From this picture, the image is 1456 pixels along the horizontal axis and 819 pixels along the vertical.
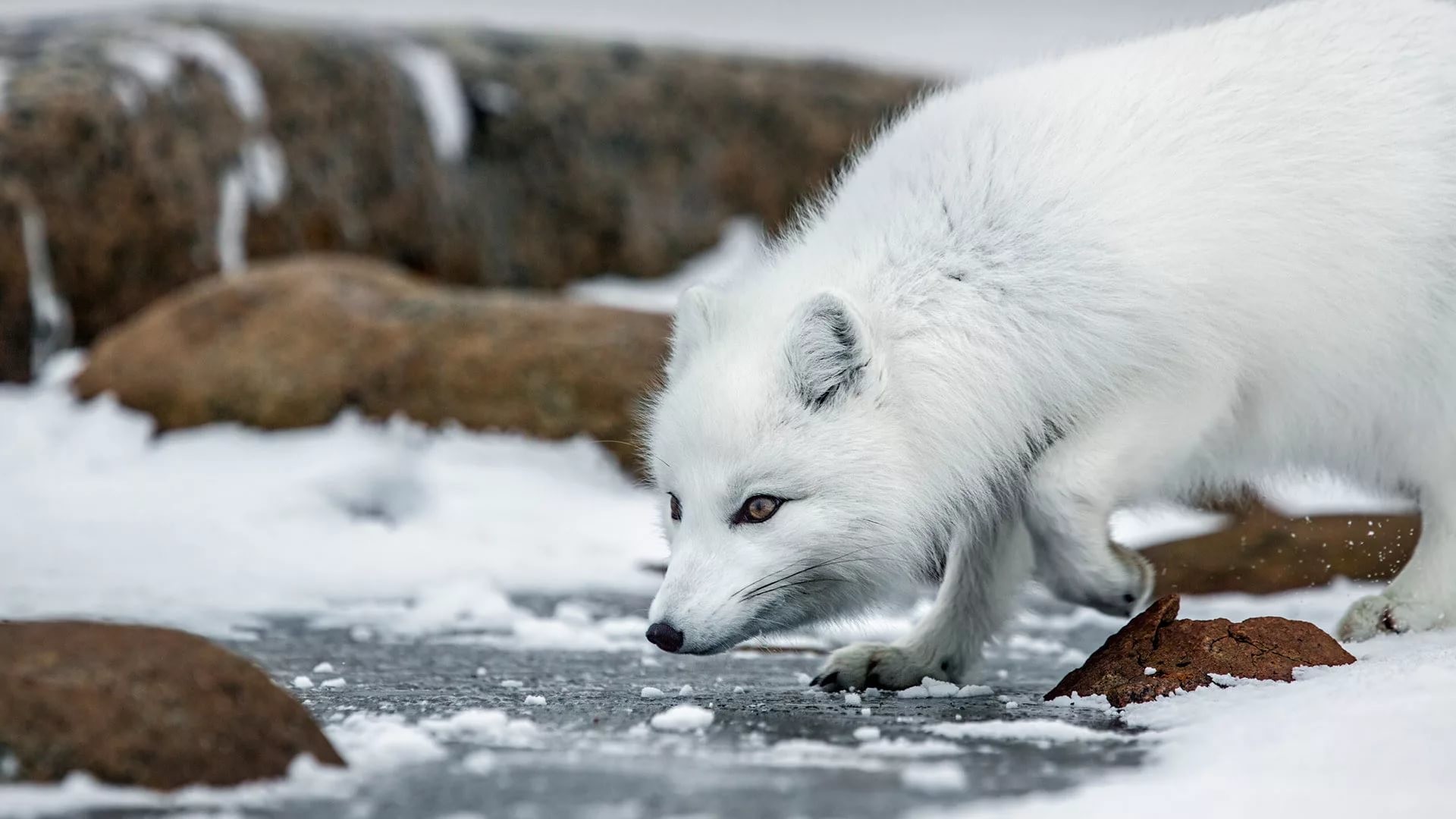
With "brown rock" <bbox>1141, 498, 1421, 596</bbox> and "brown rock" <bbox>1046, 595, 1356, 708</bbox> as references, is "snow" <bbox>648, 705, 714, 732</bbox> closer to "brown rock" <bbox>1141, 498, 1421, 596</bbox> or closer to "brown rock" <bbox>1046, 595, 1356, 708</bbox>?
"brown rock" <bbox>1046, 595, 1356, 708</bbox>

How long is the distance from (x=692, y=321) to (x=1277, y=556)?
11.7 ft

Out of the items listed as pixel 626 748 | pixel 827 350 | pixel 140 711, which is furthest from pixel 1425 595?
pixel 140 711

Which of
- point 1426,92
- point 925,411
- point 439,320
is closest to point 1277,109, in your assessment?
point 1426,92

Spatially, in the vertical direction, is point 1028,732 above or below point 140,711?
above

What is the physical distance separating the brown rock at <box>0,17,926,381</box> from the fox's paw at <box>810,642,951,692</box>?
539cm

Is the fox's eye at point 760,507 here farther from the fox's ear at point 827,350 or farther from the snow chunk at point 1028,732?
the snow chunk at point 1028,732

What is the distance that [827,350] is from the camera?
344 cm

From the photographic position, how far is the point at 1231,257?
369cm

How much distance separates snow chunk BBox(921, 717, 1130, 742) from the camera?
291 centimetres

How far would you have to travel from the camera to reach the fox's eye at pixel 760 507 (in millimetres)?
3453

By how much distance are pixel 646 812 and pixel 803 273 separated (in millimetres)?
1827

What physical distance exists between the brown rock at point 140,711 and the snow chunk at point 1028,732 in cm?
123

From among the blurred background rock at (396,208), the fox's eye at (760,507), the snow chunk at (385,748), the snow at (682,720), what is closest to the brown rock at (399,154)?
the blurred background rock at (396,208)

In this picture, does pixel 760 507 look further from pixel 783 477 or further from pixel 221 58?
pixel 221 58
